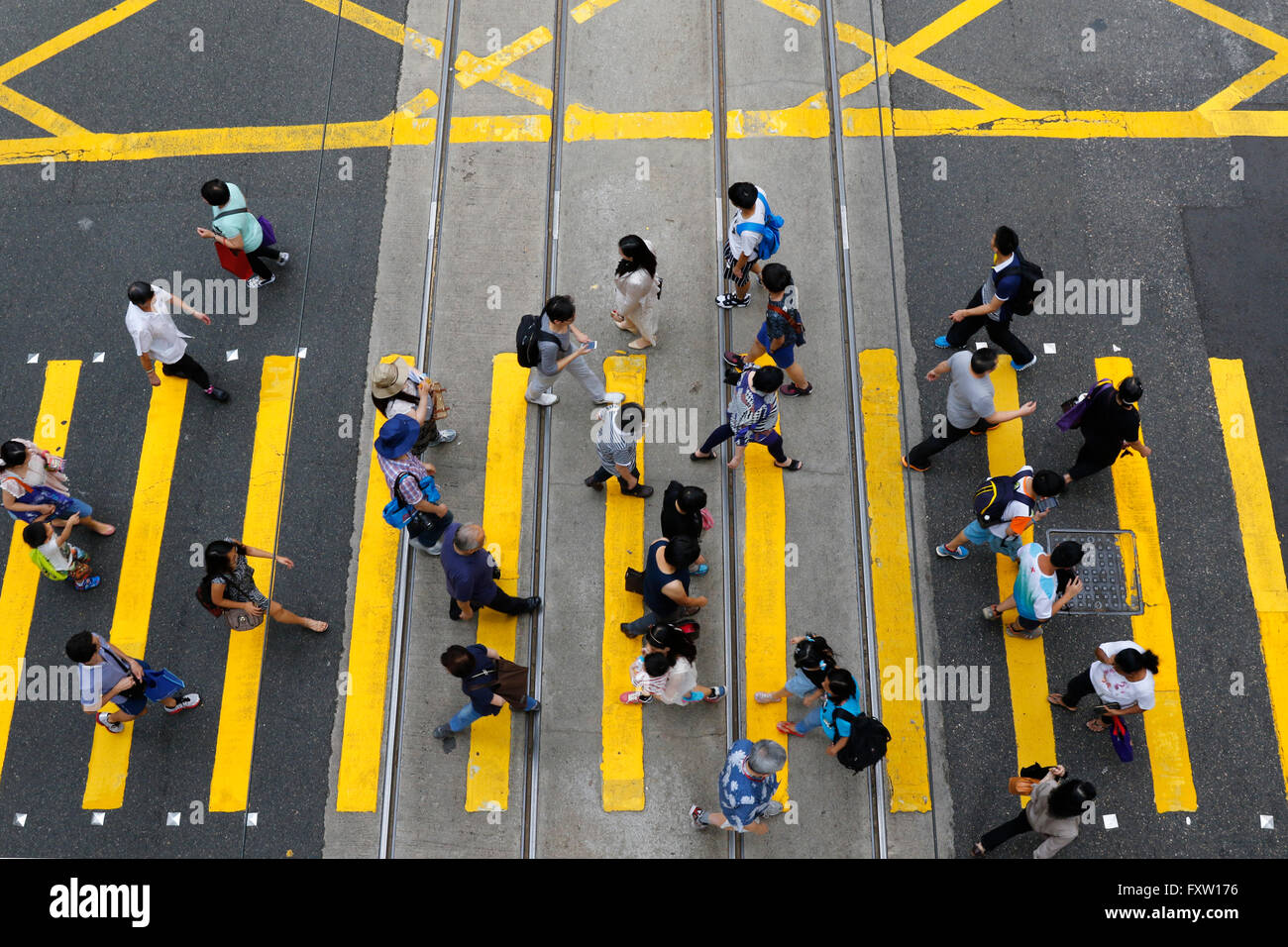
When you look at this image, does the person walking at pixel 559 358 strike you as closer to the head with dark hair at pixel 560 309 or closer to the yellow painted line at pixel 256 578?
the head with dark hair at pixel 560 309

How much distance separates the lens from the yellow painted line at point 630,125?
1036 centimetres

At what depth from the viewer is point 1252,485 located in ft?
28.8

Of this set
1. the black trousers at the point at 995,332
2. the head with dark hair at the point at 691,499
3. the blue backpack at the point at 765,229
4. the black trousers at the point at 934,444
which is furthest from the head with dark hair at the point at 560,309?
the black trousers at the point at 995,332

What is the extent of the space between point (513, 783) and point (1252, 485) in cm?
766

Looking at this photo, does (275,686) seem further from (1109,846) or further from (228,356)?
(1109,846)

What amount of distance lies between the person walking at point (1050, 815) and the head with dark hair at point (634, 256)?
17.8 feet

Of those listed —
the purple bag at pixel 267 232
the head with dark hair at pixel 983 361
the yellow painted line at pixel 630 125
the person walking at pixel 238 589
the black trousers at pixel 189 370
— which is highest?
the yellow painted line at pixel 630 125

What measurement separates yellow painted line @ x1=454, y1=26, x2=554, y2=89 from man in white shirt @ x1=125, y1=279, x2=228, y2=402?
4.31m

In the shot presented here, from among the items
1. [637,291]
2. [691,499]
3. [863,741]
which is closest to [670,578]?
[691,499]

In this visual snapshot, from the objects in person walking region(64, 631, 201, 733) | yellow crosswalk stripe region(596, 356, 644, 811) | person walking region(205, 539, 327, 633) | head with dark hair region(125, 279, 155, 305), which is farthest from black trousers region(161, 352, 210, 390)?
yellow crosswalk stripe region(596, 356, 644, 811)

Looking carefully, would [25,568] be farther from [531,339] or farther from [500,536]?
[531,339]

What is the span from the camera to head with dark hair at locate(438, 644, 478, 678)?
6324 mm

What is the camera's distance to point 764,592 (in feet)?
27.5

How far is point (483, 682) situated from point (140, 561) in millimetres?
4143
